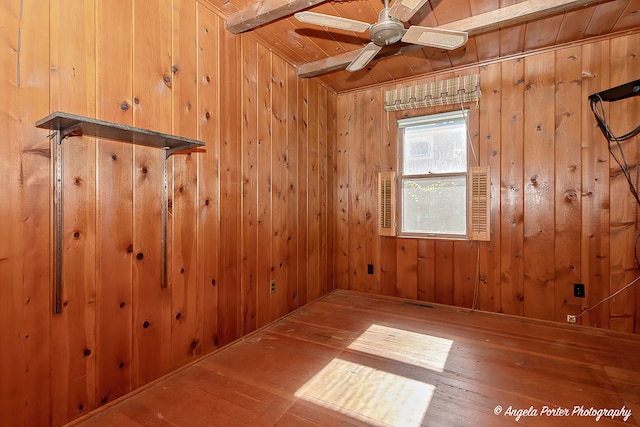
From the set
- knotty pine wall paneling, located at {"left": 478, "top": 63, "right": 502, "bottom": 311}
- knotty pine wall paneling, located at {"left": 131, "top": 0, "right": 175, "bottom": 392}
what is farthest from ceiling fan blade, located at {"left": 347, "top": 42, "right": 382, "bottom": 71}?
knotty pine wall paneling, located at {"left": 478, "top": 63, "right": 502, "bottom": 311}

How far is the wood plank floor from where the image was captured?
1.52m

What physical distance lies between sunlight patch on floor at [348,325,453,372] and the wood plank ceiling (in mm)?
2465

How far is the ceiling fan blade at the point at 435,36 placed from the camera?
5.39ft

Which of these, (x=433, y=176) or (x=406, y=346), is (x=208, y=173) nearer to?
(x=406, y=346)

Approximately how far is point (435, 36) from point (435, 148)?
5.59ft

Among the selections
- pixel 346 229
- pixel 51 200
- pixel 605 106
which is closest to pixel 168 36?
pixel 51 200

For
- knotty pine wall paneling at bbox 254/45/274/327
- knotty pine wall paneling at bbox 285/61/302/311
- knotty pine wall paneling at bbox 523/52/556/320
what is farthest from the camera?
knotty pine wall paneling at bbox 285/61/302/311

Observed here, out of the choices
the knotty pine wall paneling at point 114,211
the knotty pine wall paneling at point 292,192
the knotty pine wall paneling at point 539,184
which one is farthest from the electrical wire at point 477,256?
the knotty pine wall paneling at point 114,211

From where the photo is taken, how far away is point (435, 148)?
3.28 m

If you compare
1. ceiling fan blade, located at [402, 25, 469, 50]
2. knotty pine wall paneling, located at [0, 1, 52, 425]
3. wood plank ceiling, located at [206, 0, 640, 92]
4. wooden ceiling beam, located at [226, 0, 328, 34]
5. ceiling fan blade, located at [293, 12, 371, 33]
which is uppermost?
wood plank ceiling, located at [206, 0, 640, 92]

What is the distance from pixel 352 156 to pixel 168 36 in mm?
2338

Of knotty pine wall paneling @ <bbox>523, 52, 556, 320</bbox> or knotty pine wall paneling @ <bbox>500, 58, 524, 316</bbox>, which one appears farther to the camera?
knotty pine wall paneling @ <bbox>500, 58, 524, 316</bbox>

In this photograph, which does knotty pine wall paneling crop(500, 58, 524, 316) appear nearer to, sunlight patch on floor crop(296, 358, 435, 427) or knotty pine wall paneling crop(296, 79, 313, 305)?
sunlight patch on floor crop(296, 358, 435, 427)

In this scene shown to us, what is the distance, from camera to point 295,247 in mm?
3096
